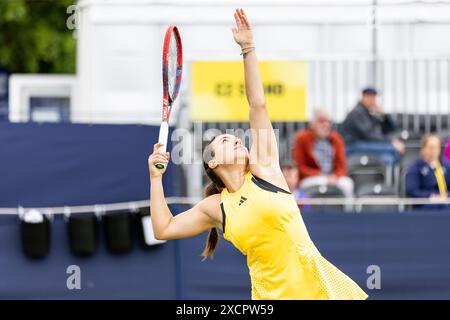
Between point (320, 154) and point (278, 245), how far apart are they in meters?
5.84

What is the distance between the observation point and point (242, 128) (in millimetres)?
13594

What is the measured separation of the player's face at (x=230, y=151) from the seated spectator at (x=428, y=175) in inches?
208

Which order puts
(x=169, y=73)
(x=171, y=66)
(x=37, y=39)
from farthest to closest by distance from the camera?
(x=37, y=39) → (x=171, y=66) → (x=169, y=73)

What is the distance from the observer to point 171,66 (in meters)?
8.03

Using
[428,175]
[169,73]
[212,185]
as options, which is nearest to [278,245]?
[212,185]

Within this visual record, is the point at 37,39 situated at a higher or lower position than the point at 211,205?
higher

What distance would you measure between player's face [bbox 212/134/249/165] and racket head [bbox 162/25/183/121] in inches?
22.0

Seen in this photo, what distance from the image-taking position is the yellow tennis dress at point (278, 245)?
274 inches

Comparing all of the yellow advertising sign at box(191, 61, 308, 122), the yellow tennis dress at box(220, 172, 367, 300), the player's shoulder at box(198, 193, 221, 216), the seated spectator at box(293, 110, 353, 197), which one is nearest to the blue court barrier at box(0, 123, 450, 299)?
the seated spectator at box(293, 110, 353, 197)

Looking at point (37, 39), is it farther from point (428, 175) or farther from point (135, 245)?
point (428, 175)

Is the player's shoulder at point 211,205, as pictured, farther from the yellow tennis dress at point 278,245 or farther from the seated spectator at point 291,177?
the seated spectator at point 291,177

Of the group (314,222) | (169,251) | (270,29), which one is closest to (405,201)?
(314,222)

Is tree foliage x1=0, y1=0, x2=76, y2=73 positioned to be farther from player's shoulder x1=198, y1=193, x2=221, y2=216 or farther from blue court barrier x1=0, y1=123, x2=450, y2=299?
player's shoulder x1=198, y1=193, x2=221, y2=216
